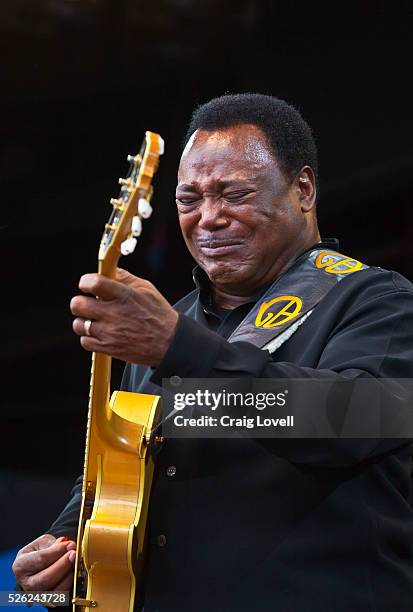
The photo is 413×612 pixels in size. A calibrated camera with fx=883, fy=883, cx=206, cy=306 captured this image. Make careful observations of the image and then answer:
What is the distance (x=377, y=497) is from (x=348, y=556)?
0.15 m

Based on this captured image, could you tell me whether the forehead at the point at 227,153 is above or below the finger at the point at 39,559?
above

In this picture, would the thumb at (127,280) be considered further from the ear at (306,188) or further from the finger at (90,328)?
the ear at (306,188)

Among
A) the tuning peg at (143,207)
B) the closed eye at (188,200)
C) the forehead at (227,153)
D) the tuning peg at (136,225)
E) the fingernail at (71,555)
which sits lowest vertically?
the fingernail at (71,555)

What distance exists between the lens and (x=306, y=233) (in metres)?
2.33

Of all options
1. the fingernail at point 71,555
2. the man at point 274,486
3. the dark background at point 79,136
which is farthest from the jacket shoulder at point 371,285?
the dark background at point 79,136

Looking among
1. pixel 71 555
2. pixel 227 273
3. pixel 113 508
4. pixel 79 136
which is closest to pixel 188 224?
pixel 227 273

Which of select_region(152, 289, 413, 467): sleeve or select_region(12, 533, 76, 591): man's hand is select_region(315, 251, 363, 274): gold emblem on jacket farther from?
select_region(12, 533, 76, 591): man's hand

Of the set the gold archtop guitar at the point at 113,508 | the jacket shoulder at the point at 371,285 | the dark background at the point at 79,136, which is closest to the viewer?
the gold archtop guitar at the point at 113,508

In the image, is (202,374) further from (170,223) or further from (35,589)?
(170,223)

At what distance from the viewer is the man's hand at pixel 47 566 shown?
203 cm

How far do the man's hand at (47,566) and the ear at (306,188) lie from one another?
1.05 meters

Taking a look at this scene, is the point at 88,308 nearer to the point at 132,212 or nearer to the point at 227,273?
the point at 132,212

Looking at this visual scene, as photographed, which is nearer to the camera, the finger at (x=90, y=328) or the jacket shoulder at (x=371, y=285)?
the finger at (x=90, y=328)

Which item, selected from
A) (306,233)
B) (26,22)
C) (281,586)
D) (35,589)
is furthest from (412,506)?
(26,22)
